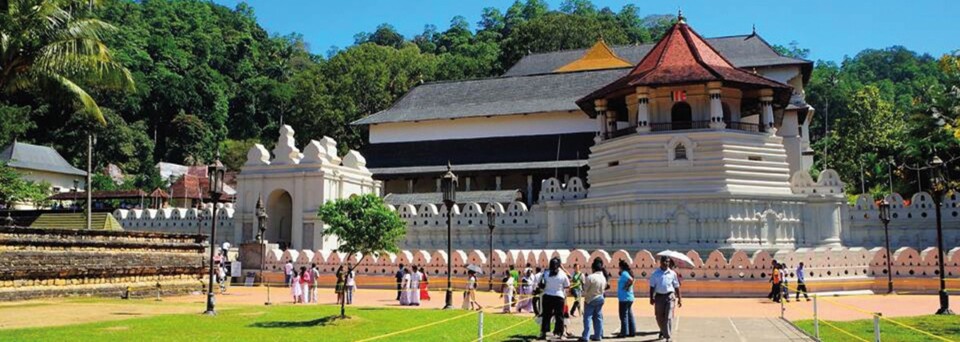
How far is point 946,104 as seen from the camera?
3569cm

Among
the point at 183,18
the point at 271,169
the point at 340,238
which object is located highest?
the point at 183,18

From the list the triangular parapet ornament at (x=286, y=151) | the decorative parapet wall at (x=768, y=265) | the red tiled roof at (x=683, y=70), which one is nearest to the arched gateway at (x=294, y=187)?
the triangular parapet ornament at (x=286, y=151)

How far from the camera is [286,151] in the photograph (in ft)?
126

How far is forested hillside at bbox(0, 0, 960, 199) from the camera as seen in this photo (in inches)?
2704

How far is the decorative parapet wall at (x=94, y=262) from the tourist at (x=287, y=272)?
10.5 feet

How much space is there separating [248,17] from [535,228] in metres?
102

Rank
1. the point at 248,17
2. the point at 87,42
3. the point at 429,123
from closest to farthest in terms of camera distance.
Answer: the point at 87,42 → the point at 429,123 → the point at 248,17

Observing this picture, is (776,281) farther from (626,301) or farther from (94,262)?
(94,262)

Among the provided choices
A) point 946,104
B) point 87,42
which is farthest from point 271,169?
point 946,104

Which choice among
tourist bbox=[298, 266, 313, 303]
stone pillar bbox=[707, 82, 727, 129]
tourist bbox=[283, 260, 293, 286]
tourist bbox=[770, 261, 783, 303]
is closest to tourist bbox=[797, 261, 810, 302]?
tourist bbox=[770, 261, 783, 303]

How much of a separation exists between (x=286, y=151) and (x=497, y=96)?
21280 mm

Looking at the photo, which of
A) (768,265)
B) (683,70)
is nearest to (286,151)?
(683,70)

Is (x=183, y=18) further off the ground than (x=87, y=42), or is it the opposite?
(x=183, y=18)

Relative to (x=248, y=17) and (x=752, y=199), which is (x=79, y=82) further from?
(x=248, y=17)
